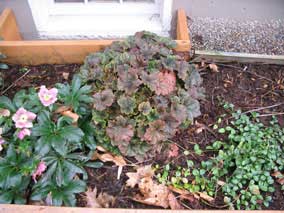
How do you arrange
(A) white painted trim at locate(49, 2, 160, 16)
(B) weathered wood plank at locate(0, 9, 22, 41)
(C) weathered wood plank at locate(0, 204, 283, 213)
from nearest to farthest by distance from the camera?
(C) weathered wood plank at locate(0, 204, 283, 213) < (B) weathered wood plank at locate(0, 9, 22, 41) < (A) white painted trim at locate(49, 2, 160, 16)

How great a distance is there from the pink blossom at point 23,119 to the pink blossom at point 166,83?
64 cm

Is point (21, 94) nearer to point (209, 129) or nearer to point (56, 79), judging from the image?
point (56, 79)

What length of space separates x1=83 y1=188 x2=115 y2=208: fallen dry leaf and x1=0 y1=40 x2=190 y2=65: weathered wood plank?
939mm

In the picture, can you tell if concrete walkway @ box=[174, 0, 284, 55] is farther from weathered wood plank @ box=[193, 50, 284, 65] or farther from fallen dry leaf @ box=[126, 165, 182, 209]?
fallen dry leaf @ box=[126, 165, 182, 209]

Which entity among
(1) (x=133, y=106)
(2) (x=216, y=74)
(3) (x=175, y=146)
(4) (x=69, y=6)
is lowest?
(3) (x=175, y=146)

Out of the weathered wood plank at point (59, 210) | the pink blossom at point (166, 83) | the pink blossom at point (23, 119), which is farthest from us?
the pink blossom at point (166, 83)

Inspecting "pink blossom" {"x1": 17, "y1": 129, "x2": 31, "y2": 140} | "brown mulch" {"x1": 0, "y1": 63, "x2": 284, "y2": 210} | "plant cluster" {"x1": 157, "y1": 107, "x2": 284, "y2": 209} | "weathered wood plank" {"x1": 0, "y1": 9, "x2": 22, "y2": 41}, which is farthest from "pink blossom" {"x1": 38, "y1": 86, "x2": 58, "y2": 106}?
"weathered wood plank" {"x1": 0, "y1": 9, "x2": 22, "y2": 41}

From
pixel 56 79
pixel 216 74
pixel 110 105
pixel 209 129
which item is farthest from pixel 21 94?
pixel 216 74

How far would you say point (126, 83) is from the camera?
1.60m

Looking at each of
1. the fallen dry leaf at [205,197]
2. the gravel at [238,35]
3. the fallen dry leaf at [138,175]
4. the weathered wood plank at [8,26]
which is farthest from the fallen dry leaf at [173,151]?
the weathered wood plank at [8,26]

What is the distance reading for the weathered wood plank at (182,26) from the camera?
2070 millimetres

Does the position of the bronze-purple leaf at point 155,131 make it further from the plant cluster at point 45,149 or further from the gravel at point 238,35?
the gravel at point 238,35

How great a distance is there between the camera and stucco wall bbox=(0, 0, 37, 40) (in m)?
2.27

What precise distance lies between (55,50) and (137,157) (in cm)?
95
